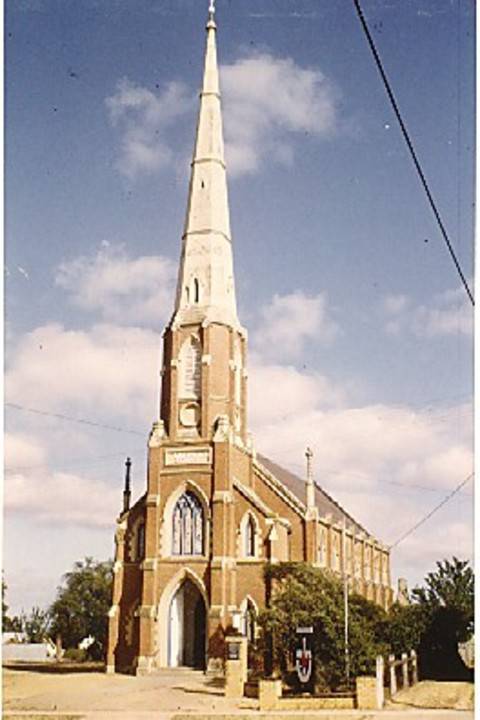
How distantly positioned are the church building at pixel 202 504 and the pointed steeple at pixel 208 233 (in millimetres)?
66

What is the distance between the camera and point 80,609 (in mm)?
66938

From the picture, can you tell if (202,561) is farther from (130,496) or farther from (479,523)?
(479,523)

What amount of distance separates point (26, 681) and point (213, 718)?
15.8m

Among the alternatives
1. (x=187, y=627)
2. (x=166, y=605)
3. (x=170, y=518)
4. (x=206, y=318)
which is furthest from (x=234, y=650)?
(x=206, y=318)

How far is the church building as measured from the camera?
40.3 metres

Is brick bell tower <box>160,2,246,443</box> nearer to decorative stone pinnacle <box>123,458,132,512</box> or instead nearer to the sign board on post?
decorative stone pinnacle <box>123,458,132,512</box>

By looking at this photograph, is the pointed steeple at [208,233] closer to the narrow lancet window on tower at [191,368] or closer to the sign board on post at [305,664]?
the narrow lancet window on tower at [191,368]

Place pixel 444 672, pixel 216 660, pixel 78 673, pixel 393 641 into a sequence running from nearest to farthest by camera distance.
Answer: pixel 393 641, pixel 444 672, pixel 216 660, pixel 78 673

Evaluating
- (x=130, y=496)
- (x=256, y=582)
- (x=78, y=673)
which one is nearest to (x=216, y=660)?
(x=256, y=582)

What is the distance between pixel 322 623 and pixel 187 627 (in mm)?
13024

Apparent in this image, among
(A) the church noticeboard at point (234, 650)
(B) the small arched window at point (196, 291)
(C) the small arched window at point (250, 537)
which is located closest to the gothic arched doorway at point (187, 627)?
(C) the small arched window at point (250, 537)

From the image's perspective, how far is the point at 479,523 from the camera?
36.9 ft

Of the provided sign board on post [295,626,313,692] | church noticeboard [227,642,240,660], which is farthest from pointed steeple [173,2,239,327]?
sign board on post [295,626,313,692]

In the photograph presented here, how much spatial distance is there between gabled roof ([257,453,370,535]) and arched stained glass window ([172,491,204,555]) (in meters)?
8.99
